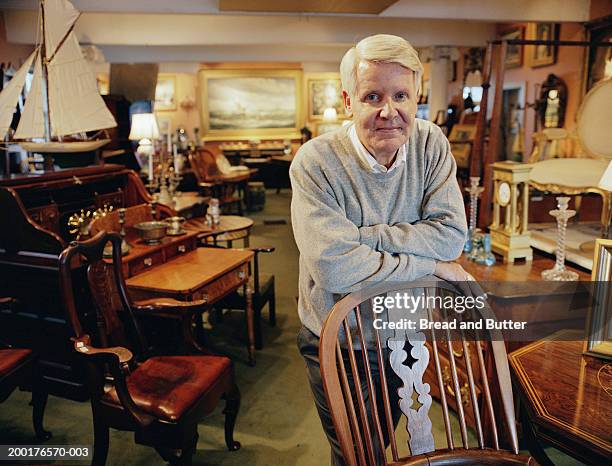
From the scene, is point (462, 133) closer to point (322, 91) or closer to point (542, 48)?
point (542, 48)

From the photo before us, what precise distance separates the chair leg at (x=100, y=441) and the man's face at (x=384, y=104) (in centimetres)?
156

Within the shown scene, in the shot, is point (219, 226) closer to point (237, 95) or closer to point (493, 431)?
point (493, 431)

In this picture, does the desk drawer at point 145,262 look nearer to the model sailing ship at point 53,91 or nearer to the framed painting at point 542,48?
the model sailing ship at point 53,91

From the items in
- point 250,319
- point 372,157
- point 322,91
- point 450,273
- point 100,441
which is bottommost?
point 100,441

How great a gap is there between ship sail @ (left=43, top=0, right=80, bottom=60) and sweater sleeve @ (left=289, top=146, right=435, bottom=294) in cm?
286

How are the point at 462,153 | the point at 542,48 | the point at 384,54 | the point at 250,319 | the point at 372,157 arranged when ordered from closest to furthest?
1. the point at 384,54
2. the point at 372,157
3. the point at 250,319
4. the point at 542,48
5. the point at 462,153

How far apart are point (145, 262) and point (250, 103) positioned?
1013 centimetres

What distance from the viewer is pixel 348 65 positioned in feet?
4.02

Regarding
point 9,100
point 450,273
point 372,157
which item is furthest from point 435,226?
point 9,100

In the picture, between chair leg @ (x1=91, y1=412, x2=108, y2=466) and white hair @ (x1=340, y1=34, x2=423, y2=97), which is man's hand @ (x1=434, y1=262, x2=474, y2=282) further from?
chair leg @ (x1=91, y1=412, x2=108, y2=466)

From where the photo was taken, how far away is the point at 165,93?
39.0ft

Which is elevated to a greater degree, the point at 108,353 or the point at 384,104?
the point at 384,104

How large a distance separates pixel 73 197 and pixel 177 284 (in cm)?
93

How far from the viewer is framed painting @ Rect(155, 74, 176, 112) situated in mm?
11797
